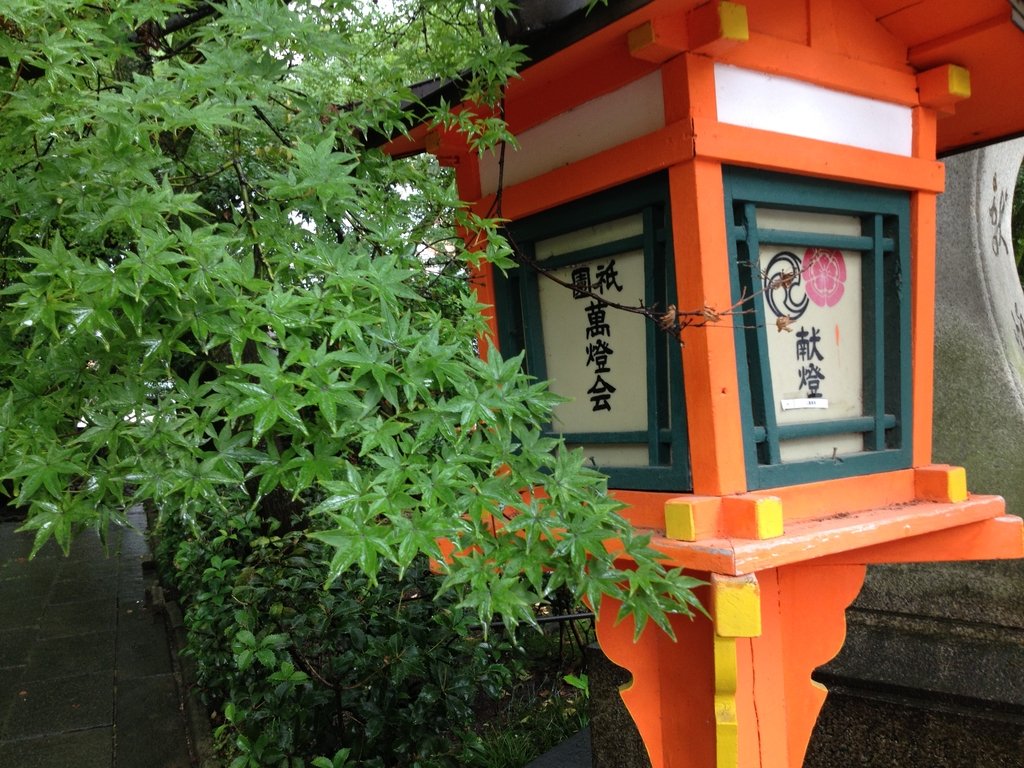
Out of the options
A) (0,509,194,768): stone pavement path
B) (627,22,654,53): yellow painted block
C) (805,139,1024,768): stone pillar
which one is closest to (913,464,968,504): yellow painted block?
(805,139,1024,768): stone pillar

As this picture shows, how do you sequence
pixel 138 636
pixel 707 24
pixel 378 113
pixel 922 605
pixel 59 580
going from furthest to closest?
pixel 59 580 → pixel 138 636 → pixel 922 605 → pixel 378 113 → pixel 707 24

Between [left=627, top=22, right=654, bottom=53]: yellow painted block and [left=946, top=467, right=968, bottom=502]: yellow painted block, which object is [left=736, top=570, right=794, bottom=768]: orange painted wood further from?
[left=627, top=22, right=654, bottom=53]: yellow painted block

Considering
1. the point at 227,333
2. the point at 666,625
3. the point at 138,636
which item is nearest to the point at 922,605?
the point at 666,625

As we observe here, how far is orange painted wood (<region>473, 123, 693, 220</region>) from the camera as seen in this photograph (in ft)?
5.82

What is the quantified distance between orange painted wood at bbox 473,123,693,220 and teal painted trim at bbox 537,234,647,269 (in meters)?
0.14

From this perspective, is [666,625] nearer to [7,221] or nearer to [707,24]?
[707,24]

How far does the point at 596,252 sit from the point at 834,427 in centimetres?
76

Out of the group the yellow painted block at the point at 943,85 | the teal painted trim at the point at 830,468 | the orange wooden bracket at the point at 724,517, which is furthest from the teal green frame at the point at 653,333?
the yellow painted block at the point at 943,85

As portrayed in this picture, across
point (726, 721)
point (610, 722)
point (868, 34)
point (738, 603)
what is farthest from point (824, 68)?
point (610, 722)

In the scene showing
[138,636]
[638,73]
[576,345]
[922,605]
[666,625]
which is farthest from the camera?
[138,636]

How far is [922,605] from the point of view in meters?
3.33

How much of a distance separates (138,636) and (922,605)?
605 cm

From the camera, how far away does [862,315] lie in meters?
2.19

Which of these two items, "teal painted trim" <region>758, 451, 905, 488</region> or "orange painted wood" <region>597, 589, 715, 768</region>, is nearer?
"teal painted trim" <region>758, 451, 905, 488</region>
